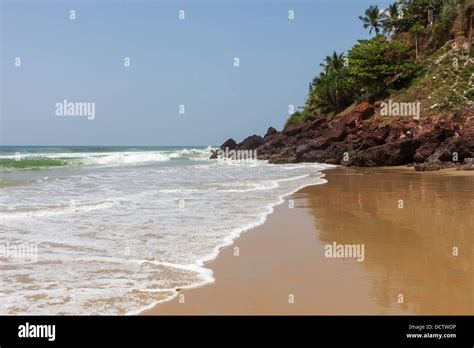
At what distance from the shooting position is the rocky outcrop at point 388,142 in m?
24.6

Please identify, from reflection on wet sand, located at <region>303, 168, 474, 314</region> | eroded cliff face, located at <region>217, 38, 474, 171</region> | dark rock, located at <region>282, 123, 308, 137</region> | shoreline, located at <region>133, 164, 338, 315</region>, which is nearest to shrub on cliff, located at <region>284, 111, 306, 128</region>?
dark rock, located at <region>282, 123, 308, 137</region>

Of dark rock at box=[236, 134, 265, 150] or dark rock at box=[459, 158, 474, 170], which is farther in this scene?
dark rock at box=[236, 134, 265, 150]

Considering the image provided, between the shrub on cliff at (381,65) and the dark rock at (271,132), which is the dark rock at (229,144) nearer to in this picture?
the dark rock at (271,132)

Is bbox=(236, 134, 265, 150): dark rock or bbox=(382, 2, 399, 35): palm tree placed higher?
bbox=(382, 2, 399, 35): palm tree

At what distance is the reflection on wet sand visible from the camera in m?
5.11

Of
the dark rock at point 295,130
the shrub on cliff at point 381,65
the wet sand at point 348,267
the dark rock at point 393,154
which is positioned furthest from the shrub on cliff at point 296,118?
the wet sand at point 348,267

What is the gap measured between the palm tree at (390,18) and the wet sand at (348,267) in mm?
48001

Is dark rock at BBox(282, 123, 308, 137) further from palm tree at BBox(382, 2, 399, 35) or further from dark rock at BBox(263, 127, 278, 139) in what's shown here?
palm tree at BBox(382, 2, 399, 35)

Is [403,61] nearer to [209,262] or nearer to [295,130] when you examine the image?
[295,130]

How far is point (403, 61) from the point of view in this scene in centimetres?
4359

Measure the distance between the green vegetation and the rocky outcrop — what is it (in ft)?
14.7

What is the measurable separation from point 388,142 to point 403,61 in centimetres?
1612
